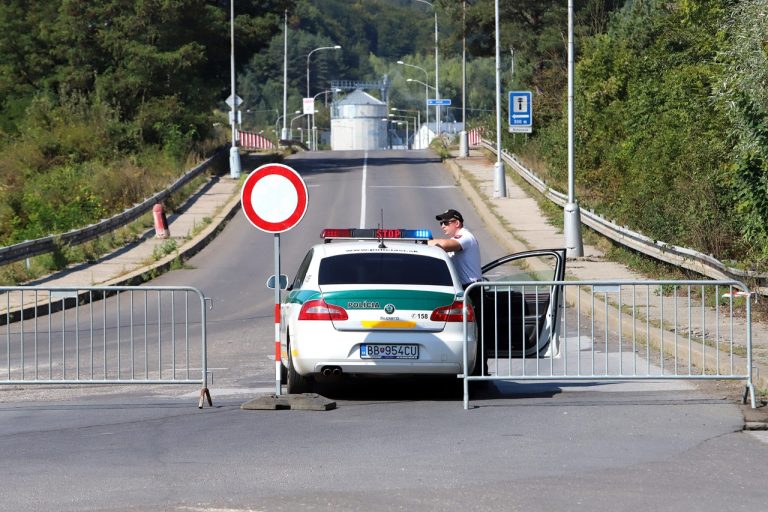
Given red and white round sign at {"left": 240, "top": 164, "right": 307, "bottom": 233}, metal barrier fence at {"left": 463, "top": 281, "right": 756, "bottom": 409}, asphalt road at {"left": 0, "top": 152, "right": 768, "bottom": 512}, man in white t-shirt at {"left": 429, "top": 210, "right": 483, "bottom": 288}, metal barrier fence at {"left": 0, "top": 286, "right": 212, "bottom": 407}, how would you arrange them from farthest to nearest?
man in white t-shirt at {"left": 429, "top": 210, "right": 483, "bottom": 288}
metal barrier fence at {"left": 0, "top": 286, "right": 212, "bottom": 407}
red and white round sign at {"left": 240, "top": 164, "right": 307, "bottom": 233}
metal barrier fence at {"left": 463, "top": 281, "right": 756, "bottom": 409}
asphalt road at {"left": 0, "top": 152, "right": 768, "bottom": 512}

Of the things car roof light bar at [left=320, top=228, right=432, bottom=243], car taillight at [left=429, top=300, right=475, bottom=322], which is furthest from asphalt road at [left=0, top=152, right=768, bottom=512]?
car roof light bar at [left=320, top=228, right=432, bottom=243]

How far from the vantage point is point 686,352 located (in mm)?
13586

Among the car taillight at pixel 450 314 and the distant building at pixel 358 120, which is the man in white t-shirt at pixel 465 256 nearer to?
the car taillight at pixel 450 314

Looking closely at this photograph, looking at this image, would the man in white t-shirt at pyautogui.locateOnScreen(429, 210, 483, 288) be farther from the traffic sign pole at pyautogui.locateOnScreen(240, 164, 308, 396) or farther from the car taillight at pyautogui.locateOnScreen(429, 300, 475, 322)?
the traffic sign pole at pyautogui.locateOnScreen(240, 164, 308, 396)

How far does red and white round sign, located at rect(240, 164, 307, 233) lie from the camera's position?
11.5 metres

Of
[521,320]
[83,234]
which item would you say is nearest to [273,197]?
[521,320]

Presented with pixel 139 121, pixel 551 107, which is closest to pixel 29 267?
pixel 139 121

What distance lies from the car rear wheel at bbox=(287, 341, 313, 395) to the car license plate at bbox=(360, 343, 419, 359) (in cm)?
70

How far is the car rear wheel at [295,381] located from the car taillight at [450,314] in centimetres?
134

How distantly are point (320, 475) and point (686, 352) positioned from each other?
260 inches

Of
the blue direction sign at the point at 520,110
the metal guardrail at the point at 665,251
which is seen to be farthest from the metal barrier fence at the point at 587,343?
the blue direction sign at the point at 520,110

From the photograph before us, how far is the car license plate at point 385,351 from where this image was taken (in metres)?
11.2

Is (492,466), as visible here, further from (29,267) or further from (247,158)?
(247,158)

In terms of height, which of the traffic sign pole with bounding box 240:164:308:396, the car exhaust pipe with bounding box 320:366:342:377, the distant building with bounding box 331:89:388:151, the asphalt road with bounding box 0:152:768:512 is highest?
the distant building with bounding box 331:89:388:151
